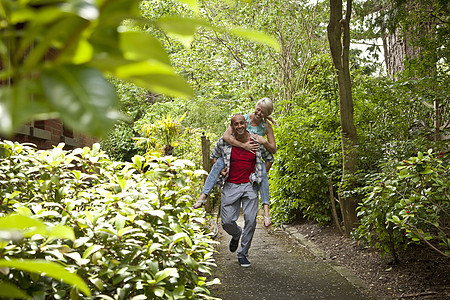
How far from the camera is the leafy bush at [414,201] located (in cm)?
395

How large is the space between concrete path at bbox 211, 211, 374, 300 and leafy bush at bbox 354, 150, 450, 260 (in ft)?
2.48

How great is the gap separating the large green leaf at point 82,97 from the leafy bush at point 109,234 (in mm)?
1645

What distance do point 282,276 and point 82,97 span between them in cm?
534

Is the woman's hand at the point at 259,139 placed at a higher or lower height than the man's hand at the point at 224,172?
higher

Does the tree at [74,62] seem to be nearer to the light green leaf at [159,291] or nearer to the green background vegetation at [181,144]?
the green background vegetation at [181,144]

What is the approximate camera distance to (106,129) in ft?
0.87

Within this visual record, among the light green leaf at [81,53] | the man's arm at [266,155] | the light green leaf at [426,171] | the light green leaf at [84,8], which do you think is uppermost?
the light green leaf at [84,8]

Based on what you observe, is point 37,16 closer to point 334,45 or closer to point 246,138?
point 246,138

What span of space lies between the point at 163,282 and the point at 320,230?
6.15m

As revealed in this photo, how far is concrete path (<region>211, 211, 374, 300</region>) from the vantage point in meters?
4.61

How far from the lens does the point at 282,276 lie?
5.31 metres

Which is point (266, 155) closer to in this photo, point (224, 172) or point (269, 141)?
point (269, 141)

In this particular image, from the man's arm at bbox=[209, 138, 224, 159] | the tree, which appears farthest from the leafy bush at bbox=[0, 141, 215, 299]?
the man's arm at bbox=[209, 138, 224, 159]

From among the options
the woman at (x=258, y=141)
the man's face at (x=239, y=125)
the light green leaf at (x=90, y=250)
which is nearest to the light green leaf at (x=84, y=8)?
the light green leaf at (x=90, y=250)
